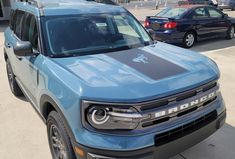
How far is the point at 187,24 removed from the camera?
32.4ft

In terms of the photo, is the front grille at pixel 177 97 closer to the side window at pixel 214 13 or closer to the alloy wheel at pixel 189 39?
the alloy wheel at pixel 189 39

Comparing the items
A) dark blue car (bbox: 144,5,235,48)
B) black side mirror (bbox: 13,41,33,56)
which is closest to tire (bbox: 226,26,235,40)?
dark blue car (bbox: 144,5,235,48)

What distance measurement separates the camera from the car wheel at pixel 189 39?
Answer: 32.9 ft

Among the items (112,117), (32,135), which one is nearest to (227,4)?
(32,135)

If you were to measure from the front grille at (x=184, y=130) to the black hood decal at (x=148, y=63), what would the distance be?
1.67ft

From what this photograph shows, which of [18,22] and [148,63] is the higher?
[18,22]

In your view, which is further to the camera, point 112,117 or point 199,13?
point 199,13

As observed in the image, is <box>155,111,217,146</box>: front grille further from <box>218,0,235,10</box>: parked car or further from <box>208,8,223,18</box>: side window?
<box>218,0,235,10</box>: parked car

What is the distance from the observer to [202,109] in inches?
115

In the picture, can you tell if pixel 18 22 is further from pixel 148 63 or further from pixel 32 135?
pixel 148 63

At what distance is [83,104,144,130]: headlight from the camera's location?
8.02 feet

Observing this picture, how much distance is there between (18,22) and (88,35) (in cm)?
181

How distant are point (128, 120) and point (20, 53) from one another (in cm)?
174

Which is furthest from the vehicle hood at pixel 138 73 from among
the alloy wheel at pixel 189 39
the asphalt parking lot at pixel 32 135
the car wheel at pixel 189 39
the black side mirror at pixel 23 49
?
the alloy wheel at pixel 189 39
